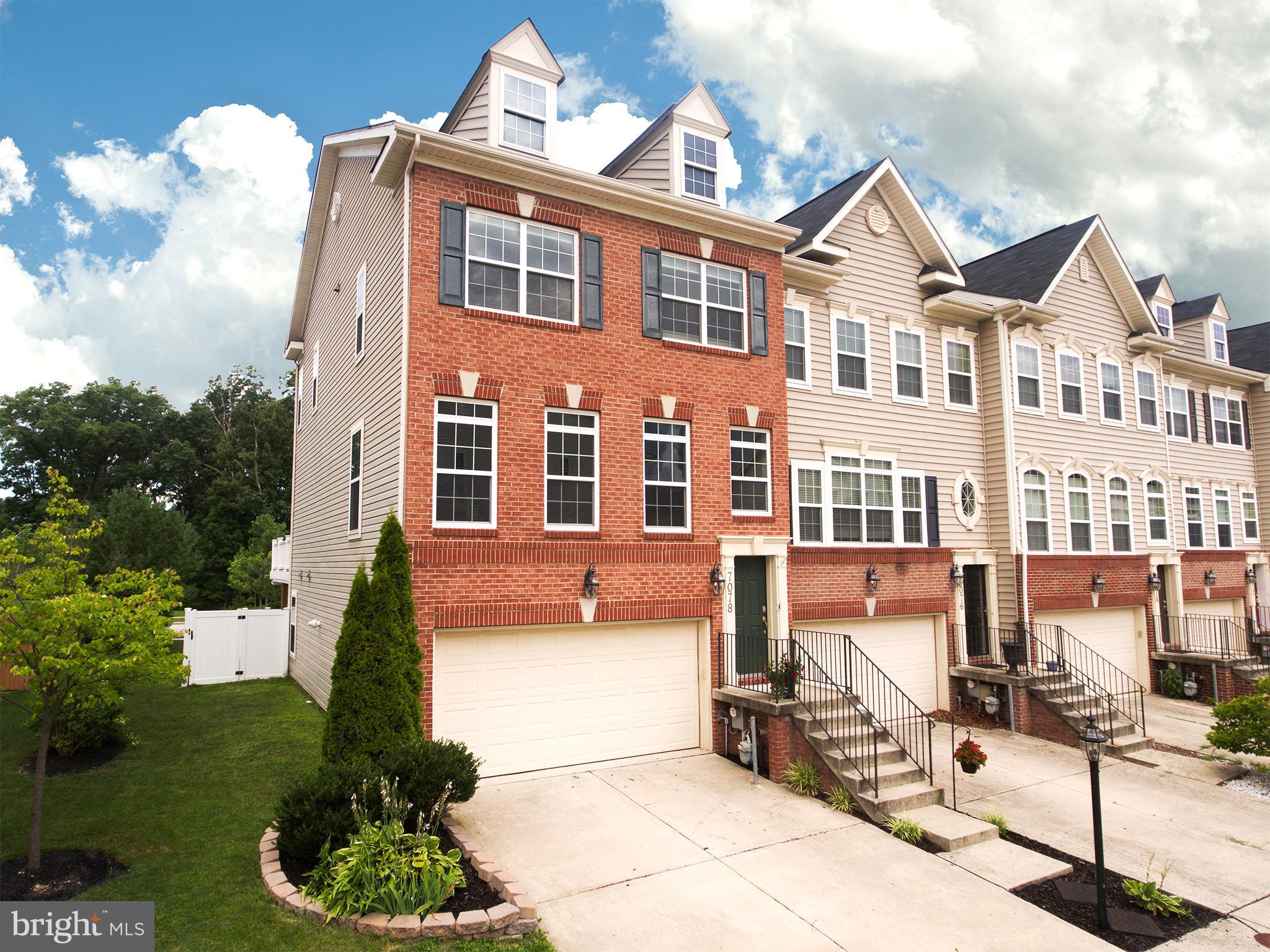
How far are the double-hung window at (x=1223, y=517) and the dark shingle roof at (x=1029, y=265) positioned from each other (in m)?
9.86

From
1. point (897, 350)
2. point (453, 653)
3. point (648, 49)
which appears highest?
point (648, 49)

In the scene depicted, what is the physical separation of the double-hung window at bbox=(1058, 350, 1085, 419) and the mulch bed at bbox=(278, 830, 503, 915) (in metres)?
17.3

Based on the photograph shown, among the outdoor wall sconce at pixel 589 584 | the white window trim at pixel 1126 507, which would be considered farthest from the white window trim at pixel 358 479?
the white window trim at pixel 1126 507

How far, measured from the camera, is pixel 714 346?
13.1m

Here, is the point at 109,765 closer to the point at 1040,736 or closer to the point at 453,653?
the point at 453,653

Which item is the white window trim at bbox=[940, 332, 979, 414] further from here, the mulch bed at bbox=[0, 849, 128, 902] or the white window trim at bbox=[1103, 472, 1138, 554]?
the mulch bed at bbox=[0, 849, 128, 902]

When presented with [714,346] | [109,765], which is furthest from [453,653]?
[714,346]

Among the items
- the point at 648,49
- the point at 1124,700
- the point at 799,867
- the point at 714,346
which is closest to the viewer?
the point at 799,867

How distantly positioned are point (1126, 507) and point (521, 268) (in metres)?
17.3

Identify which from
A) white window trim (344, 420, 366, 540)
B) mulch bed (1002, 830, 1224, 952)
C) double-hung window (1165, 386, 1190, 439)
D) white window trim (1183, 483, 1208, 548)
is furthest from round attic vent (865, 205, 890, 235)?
white window trim (1183, 483, 1208, 548)

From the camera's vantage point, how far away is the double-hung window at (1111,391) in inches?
781

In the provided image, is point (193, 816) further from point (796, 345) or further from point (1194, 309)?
point (1194, 309)

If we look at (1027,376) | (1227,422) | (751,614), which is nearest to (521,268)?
(751,614)

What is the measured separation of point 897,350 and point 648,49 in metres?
8.35
